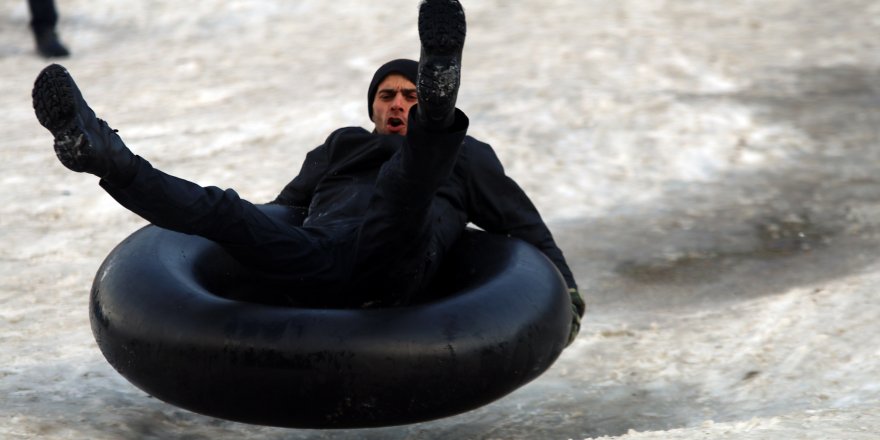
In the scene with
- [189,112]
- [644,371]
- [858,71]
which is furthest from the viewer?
[858,71]

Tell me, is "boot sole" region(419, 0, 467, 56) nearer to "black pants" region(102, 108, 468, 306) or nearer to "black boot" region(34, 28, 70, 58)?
"black pants" region(102, 108, 468, 306)

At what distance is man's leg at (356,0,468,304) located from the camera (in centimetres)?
329

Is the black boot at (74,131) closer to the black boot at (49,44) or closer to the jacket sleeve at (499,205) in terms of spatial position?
the jacket sleeve at (499,205)

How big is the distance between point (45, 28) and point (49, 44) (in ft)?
0.55

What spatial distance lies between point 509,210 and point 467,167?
0.76 ft

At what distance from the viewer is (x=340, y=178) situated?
4445mm

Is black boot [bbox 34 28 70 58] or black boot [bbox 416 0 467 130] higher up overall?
black boot [bbox 416 0 467 130]

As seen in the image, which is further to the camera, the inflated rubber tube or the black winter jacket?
the black winter jacket

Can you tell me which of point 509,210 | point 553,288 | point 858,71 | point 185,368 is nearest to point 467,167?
point 509,210

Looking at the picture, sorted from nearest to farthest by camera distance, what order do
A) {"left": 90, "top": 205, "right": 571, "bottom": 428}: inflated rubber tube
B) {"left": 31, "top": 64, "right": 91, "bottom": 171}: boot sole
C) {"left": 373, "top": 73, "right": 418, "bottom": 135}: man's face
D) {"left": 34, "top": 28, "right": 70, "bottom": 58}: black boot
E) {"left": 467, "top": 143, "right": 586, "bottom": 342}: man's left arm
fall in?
{"left": 31, "top": 64, "right": 91, "bottom": 171}: boot sole → {"left": 90, "top": 205, "right": 571, "bottom": 428}: inflated rubber tube → {"left": 467, "top": 143, "right": 586, "bottom": 342}: man's left arm → {"left": 373, "top": 73, "right": 418, "bottom": 135}: man's face → {"left": 34, "top": 28, "right": 70, "bottom": 58}: black boot

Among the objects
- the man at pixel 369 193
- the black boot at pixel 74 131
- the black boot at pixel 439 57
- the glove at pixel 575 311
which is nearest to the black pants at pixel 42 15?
the man at pixel 369 193

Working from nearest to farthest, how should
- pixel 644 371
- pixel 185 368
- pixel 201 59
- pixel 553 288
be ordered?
pixel 185 368, pixel 553 288, pixel 644 371, pixel 201 59

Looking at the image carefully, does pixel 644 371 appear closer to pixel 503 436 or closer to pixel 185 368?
pixel 503 436

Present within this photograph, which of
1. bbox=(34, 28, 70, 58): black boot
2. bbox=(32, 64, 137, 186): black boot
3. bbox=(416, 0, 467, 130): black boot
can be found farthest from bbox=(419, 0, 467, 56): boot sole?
bbox=(34, 28, 70, 58): black boot
